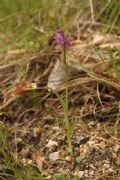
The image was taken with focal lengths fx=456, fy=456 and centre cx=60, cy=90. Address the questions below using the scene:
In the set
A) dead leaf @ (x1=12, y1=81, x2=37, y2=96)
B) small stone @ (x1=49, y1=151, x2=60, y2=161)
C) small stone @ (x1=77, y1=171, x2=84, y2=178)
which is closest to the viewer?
small stone @ (x1=77, y1=171, x2=84, y2=178)

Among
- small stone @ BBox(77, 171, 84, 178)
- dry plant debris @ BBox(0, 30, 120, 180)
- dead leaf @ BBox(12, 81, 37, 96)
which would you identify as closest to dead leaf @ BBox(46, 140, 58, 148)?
dry plant debris @ BBox(0, 30, 120, 180)

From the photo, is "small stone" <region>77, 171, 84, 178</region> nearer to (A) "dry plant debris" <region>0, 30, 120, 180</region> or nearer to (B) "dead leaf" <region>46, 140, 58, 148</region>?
(A) "dry plant debris" <region>0, 30, 120, 180</region>

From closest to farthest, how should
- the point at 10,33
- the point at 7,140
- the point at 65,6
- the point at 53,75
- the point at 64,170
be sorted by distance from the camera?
1. the point at 64,170
2. the point at 7,140
3. the point at 53,75
4. the point at 65,6
5. the point at 10,33

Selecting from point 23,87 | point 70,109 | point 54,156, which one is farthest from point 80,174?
point 23,87

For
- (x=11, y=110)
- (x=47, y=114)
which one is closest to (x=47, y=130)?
(x=47, y=114)

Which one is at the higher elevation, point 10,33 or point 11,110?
point 10,33

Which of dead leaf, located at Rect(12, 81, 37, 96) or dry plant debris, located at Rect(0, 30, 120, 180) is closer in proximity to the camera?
dry plant debris, located at Rect(0, 30, 120, 180)

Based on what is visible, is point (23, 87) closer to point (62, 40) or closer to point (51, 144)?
point (51, 144)

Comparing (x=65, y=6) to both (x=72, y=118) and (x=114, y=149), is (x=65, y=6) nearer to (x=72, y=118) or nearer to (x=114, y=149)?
(x=72, y=118)
